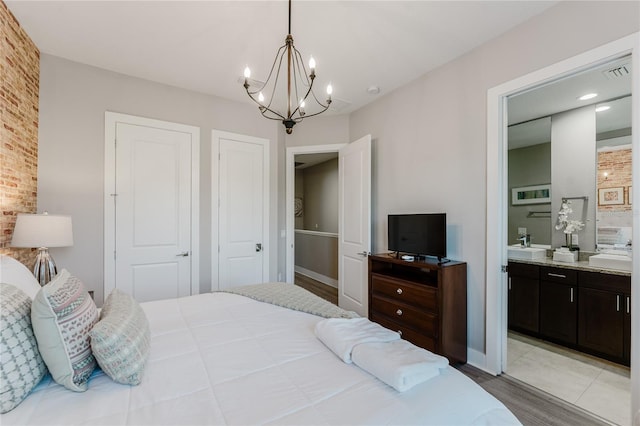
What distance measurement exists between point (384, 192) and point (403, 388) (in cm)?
271

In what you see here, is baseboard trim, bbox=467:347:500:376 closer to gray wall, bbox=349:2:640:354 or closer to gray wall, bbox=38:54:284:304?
gray wall, bbox=349:2:640:354

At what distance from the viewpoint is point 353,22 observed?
7.16 feet

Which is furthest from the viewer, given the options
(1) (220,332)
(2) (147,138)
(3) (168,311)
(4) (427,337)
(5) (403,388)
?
(2) (147,138)

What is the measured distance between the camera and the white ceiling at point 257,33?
203 cm

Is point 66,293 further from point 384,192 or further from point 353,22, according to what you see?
point 384,192

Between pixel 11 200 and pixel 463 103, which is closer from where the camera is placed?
pixel 11 200

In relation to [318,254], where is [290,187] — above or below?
above

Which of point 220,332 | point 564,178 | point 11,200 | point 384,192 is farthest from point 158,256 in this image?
point 564,178

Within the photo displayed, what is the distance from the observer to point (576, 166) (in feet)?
10.2

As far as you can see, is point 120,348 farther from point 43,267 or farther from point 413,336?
point 413,336

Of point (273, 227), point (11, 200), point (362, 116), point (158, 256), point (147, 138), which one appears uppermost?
point (362, 116)

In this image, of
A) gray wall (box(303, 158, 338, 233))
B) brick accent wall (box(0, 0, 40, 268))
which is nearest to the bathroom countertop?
gray wall (box(303, 158, 338, 233))

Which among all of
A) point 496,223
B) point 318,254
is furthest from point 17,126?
point 318,254

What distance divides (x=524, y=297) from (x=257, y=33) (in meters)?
3.65
